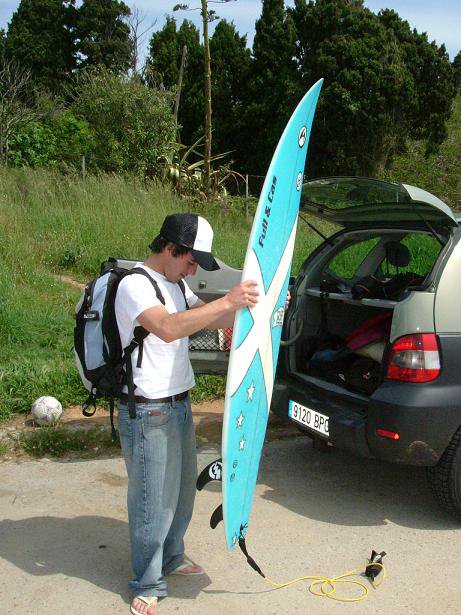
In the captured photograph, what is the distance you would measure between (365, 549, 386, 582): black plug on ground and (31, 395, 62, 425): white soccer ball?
2.70 metres

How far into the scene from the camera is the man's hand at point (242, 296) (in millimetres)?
2846

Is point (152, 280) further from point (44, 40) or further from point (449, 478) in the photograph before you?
point (44, 40)

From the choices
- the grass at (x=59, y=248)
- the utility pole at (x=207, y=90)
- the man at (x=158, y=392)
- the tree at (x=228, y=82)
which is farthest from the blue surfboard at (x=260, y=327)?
the tree at (x=228, y=82)

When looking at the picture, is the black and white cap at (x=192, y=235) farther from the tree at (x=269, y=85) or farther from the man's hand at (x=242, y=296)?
the tree at (x=269, y=85)

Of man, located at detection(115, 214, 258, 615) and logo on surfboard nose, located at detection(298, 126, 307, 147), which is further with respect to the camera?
logo on surfboard nose, located at detection(298, 126, 307, 147)

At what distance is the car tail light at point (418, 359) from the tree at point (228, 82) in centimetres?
1800

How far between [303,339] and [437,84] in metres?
18.2

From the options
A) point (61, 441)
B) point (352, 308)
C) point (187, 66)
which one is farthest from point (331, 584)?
point (187, 66)

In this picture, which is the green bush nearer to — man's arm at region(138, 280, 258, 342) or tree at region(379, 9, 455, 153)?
A: tree at region(379, 9, 455, 153)

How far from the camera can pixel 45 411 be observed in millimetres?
5375

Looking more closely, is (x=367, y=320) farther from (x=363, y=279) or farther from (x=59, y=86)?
(x=59, y=86)

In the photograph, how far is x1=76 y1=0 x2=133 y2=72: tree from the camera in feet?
98.7

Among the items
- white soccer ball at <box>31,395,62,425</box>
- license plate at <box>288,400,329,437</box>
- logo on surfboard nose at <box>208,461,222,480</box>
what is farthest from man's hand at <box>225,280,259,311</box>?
white soccer ball at <box>31,395,62,425</box>

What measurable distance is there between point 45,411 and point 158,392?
262cm
